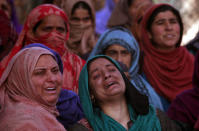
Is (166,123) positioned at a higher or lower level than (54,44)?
lower

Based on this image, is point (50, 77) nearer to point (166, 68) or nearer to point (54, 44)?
point (54, 44)

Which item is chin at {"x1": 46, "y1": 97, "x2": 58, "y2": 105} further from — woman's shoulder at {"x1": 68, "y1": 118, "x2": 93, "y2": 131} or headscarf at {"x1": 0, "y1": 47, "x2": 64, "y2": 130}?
woman's shoulder at {"x1": 68, "y1": 118, "x2": 93, "y2": 131}

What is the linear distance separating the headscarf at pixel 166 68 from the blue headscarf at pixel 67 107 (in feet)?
5.11

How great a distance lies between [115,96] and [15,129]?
3.51ft

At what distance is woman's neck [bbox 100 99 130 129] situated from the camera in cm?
346

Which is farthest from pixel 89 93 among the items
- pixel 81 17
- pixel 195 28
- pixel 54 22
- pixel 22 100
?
pixel 195 28

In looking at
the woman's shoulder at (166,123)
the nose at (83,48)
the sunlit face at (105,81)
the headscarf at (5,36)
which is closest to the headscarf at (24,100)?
the sunlit face at (105,81)

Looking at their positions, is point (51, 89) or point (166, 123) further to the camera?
point (166, 123)

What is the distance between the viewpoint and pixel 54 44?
14.5ft

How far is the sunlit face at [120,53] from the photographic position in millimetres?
4898

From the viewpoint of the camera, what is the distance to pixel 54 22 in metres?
4.59

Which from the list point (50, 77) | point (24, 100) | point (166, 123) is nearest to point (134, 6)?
point (166, 123)

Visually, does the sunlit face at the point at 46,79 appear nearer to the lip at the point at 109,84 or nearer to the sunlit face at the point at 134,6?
the lip at the point at 109,84

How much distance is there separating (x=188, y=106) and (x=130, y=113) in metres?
0.75
